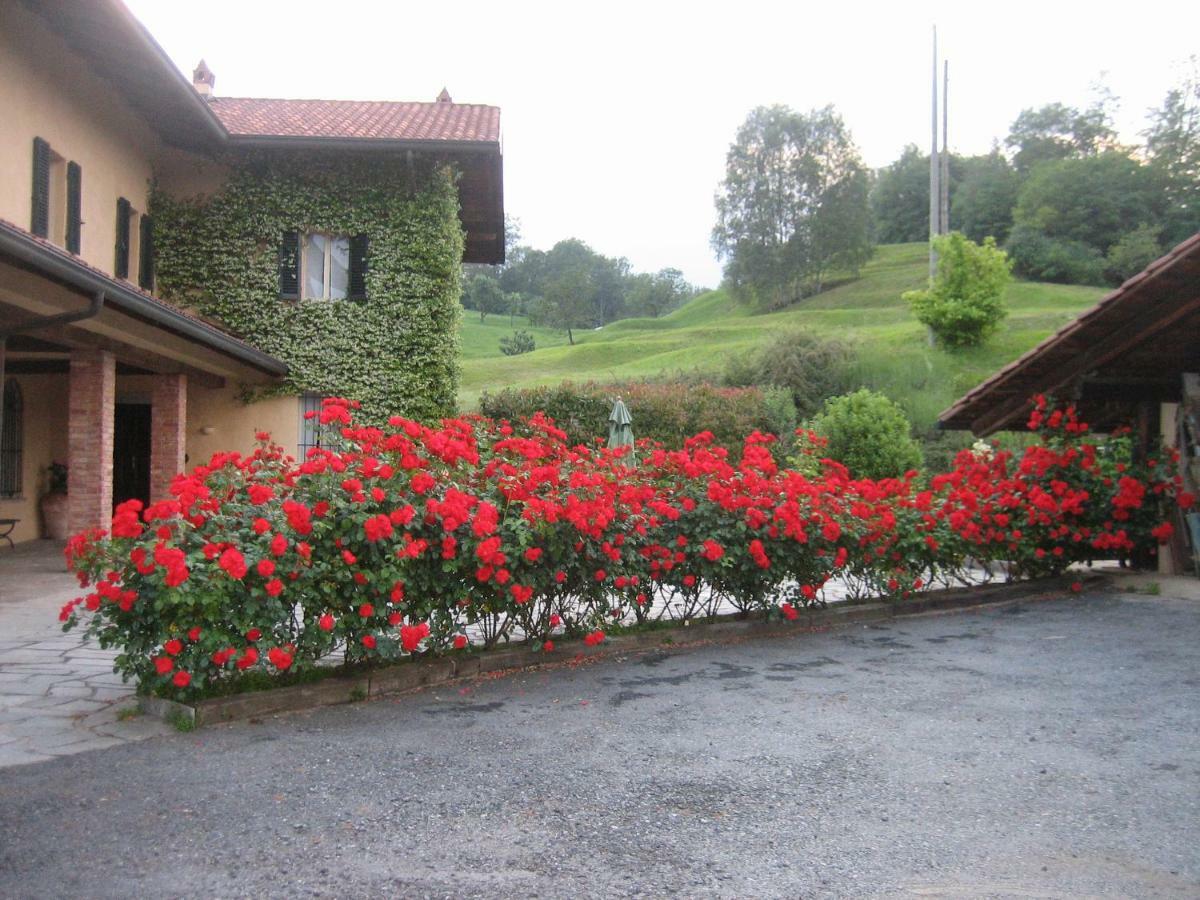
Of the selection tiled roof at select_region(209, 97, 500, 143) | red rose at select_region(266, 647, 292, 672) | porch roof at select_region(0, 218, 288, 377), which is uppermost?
tiled roof at select_region(209, 97, 500, 143)

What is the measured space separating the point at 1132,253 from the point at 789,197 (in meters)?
18.5

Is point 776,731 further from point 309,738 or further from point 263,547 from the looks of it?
point 263,547

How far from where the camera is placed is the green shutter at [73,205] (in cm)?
1288

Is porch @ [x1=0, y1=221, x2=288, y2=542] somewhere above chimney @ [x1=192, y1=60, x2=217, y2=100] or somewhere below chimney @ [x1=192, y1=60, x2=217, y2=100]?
below

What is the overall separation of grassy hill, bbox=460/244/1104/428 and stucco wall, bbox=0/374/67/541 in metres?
10.1

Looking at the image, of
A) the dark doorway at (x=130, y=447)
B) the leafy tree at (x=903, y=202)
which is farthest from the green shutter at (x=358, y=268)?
the leafy tree at (x=903, y=202)

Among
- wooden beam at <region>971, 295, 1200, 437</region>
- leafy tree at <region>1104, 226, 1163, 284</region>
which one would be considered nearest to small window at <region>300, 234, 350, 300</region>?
wooden beam at <region>971, 295, 1200, 437</region>

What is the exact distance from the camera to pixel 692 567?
7395mm

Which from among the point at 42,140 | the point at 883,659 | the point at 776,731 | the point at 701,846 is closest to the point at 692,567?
the point at 883,659

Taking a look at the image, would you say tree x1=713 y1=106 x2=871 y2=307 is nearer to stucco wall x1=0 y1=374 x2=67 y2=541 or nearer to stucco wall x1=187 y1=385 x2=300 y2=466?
stucco wall x1=187 y1=385 x2=300 y2=466

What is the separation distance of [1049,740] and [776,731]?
1325 mm

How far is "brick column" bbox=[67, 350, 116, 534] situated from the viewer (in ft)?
37.4

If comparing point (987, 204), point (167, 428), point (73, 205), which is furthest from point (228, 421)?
point (987, 204)

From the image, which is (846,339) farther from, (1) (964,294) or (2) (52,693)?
(2) (52,693)
